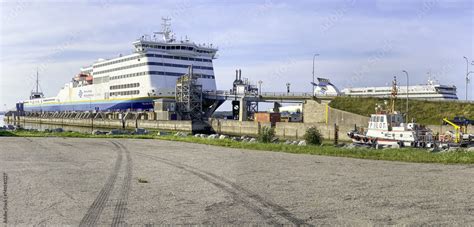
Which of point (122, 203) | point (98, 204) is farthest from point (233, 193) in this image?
point (98, 204)

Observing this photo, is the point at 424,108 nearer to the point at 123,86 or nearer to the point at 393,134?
the point at 393,134

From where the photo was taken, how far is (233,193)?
1082 cm

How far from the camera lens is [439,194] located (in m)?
10.9

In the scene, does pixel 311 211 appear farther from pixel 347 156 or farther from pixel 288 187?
pixel 347 156

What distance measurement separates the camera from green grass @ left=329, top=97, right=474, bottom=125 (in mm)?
53531

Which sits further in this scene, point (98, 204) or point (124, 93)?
point (124, 93)

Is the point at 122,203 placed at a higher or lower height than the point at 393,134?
lower

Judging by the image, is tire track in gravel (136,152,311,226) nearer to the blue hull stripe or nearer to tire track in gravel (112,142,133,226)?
tire track in gravel (112,142,133,226)

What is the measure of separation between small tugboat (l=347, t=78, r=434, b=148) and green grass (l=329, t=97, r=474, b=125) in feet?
59.9

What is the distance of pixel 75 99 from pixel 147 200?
10782 centimetres

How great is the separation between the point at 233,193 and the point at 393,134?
2594 centimetres

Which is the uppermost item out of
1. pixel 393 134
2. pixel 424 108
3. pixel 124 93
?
pixel 124 93

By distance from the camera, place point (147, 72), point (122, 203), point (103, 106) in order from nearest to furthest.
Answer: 1. point (122, 203)
2. point (147, 72)
3. point (103, 106)

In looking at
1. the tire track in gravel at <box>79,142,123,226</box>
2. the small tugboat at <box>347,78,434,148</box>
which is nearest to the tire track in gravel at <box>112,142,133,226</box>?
the tire track in gravel at <box>79,142,123,226</box>
